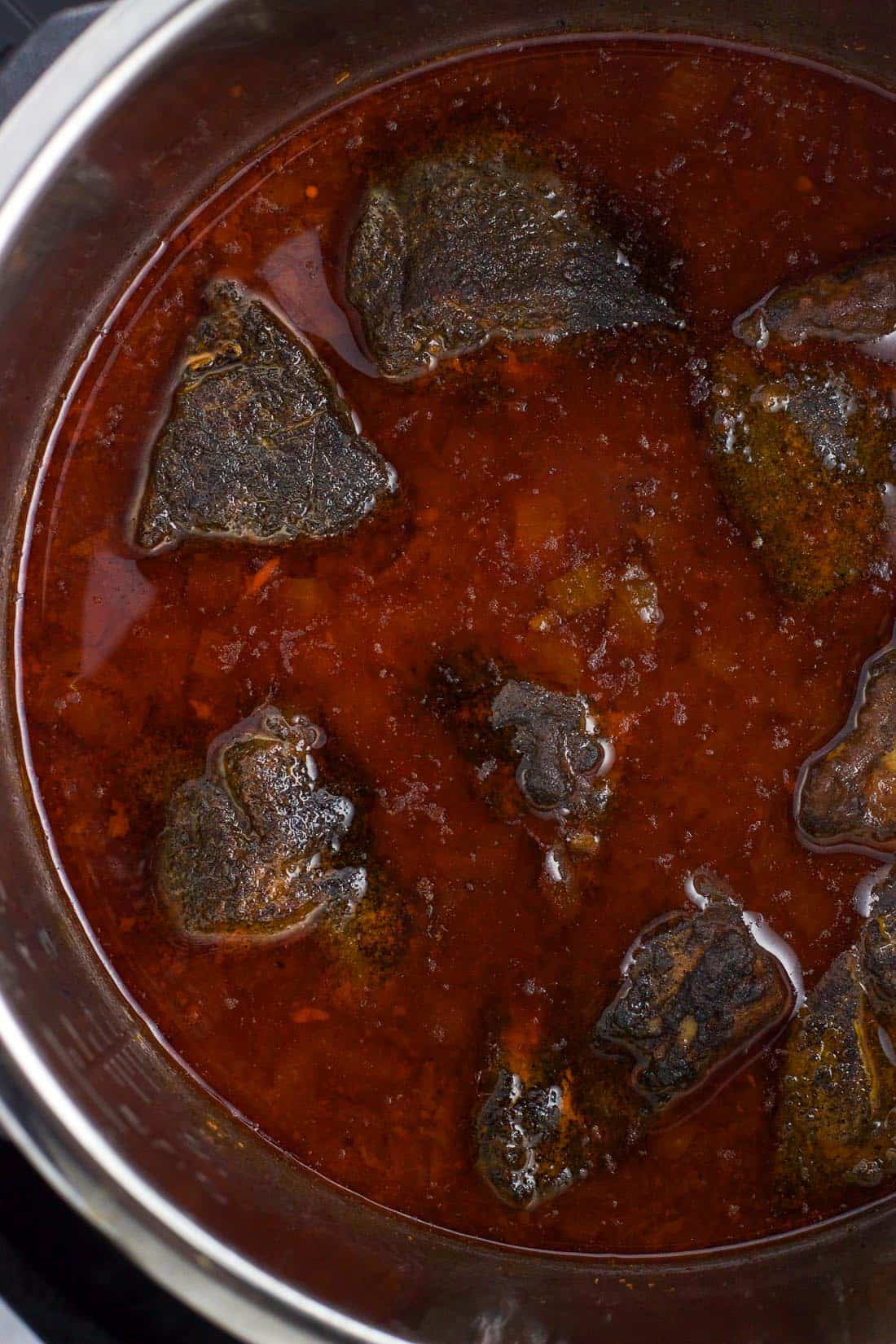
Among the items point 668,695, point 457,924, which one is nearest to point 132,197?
point 668,695

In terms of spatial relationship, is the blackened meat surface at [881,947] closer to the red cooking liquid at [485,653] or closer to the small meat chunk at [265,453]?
the red cooking liquid at [485,653]

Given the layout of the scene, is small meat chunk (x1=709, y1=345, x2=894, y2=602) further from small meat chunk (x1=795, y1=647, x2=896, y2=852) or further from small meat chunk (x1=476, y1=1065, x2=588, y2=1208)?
small meat chunk (x1=476, y1=1065, x2=588, y2=1208)

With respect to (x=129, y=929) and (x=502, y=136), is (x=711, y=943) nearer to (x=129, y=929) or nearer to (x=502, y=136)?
(x=129, y=929)

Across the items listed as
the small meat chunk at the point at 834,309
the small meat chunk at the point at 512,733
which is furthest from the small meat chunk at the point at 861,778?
the small meat chunk at the point at 834,309

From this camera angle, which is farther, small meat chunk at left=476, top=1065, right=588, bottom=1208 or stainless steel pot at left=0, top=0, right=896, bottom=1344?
small meat chunk at left=476, top=1065, right=588, bottom=1208

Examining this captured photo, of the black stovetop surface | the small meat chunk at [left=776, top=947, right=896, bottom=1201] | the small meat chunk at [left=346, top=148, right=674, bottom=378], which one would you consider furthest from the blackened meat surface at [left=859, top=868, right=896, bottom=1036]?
the black stovetop surface

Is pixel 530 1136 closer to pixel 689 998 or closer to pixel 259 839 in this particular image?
pixel 689 998

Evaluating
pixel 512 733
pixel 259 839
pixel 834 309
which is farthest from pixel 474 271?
pixel 259 839
